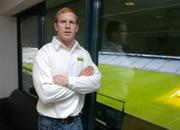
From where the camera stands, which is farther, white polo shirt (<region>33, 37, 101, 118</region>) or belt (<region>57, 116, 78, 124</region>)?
belt (<region>57, 116, 78, 124</region>)

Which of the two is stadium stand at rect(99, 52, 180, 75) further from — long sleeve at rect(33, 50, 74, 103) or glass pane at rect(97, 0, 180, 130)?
long sleeve at rect(33, 50, 74, 103)

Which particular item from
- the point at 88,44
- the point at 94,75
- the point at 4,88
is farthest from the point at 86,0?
the point at 4,88

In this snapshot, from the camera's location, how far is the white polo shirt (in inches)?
51.3

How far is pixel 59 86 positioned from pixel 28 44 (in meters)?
2.43

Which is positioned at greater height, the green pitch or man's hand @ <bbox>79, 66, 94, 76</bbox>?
man's hand @ <bbox>79, 66, 94, 76</bbox>

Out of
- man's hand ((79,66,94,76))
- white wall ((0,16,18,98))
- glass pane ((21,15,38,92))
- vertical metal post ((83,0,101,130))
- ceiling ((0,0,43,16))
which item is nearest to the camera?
man's hand ((79,66,94,76))

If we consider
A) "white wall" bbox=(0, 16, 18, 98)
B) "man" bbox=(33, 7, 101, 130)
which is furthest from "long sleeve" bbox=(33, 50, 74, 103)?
"white wall" bbox=(0, 16, 18, 98)

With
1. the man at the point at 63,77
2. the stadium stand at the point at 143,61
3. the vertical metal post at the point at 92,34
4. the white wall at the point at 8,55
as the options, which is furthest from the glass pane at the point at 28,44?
the man at the point at 63,77

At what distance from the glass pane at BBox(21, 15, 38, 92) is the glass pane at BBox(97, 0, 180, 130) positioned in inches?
64.6

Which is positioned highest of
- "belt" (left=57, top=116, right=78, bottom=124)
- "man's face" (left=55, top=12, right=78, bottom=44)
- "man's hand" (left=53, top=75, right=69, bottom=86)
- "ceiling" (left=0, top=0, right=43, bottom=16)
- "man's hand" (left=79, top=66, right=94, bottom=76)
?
"ceiling" (left=0, top=0, right=43, bottom=16)

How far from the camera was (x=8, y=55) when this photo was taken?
12.3ft

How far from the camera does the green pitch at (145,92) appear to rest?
1357 millimetres

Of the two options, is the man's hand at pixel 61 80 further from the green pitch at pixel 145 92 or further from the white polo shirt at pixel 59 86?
the green pitch at pixel 145 92

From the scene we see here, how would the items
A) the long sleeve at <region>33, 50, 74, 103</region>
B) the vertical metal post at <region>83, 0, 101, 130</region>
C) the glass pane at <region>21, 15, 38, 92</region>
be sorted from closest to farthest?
the long sleeve at <region>33, 50, 74, 103</region>, the vertical metal post at <region>83, 0, 101, 130</region>, the glass pane at <region>21, 15, 38, 92</region>
